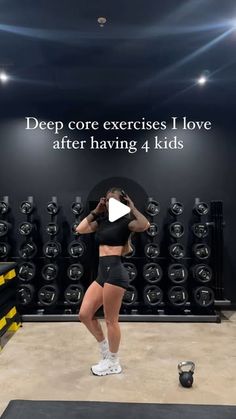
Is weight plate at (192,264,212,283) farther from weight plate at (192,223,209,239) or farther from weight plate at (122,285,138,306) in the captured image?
weight plate at (122,285,138,306)

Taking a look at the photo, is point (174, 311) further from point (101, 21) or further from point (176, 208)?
point (101, 21)

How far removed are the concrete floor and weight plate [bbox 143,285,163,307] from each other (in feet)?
0.95

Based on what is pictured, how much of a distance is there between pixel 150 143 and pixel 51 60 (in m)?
1.77

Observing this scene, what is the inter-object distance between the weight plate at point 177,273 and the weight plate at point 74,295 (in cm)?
120

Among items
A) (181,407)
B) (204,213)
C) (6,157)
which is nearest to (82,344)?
(181,407)

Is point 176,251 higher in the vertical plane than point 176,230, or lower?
lower

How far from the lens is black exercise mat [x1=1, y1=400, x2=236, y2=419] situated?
7.07 feet

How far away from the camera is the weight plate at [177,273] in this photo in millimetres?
4977

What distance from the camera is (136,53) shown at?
467cm

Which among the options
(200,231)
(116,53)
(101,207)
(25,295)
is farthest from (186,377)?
(116,53)

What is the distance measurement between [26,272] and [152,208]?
6.20 feet

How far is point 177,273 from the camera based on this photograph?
500cm

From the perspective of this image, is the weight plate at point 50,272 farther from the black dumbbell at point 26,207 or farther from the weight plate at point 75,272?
the black dumbbell at point 26,207

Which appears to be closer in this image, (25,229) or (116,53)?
(116,53)
